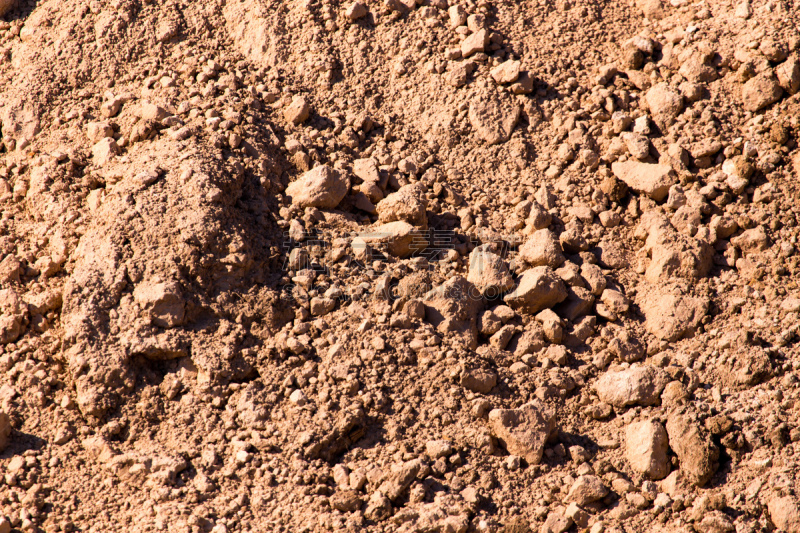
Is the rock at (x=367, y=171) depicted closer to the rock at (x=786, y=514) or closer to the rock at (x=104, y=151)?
the rock at (x=104, y=151)

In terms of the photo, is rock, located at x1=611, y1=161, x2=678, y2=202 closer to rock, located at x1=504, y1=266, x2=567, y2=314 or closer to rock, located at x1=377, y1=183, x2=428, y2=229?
rock, located at x1=504, y1=266, x2=567, y2=314

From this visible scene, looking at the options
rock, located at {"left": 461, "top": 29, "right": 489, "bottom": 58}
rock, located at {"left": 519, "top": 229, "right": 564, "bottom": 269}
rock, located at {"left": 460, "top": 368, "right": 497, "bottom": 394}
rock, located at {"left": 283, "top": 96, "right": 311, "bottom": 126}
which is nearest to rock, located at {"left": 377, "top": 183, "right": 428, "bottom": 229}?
rock, located at {"left": 519, "top": 229, "right": 564, "bottom": 269}

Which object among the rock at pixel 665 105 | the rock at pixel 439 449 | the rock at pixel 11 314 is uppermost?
the rock at pixel 11 314

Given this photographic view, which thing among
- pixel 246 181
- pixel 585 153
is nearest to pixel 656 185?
pixel 585 153

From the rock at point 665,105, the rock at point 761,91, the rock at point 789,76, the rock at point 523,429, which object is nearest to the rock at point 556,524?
the rock at point 523,429

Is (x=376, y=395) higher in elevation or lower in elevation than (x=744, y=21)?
lower

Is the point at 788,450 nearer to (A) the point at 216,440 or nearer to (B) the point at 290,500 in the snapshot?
(B) the point at 290,500
